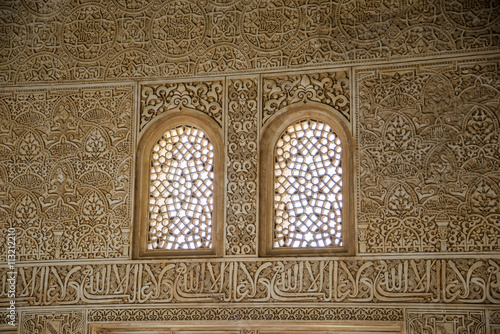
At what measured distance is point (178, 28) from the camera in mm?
8336

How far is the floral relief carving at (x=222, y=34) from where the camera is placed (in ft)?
25.3

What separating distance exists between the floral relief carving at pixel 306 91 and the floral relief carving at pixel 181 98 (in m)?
0.48

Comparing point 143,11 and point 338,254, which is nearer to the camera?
point 338,254

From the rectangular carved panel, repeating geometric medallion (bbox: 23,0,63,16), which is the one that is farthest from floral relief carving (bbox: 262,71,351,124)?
repeating geometric medallion (bbox: 23,0,63,16)

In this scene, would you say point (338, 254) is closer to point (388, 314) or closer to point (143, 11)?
point (388, 314)

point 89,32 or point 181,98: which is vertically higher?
point 89,32

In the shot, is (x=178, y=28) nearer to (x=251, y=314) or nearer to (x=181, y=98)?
(x=181, y=98)

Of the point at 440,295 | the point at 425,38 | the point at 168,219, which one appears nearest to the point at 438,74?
the point at 425,38

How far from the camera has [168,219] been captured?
8016 millimetres

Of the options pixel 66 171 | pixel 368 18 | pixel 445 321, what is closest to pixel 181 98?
pixel 66 171

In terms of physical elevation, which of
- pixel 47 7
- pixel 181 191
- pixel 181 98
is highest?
pixel 47 7

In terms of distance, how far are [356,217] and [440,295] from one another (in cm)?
100

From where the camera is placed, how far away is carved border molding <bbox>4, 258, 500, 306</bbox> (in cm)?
718

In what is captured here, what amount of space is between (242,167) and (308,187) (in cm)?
65
